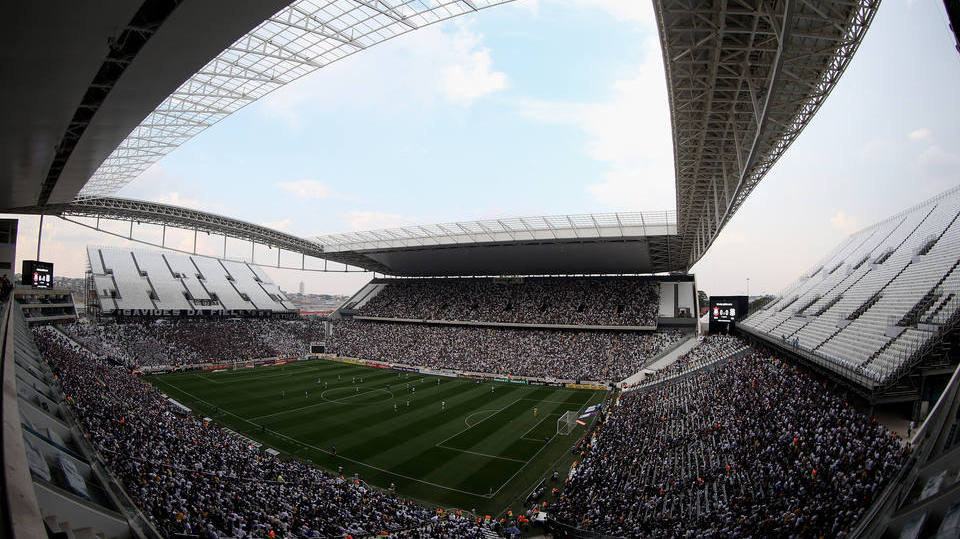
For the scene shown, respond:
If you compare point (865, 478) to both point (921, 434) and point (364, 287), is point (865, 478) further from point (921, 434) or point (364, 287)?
point (364, 287)

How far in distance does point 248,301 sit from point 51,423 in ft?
198

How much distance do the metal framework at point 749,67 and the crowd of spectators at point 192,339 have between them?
48332mm

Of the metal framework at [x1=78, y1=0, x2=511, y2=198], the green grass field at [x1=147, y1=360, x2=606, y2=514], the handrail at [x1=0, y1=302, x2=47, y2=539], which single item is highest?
the metal framework at [x1=78, y1=0, x2=511, y2=198]

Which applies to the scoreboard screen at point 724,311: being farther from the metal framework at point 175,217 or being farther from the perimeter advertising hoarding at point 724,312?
the metal framework at point 175,217

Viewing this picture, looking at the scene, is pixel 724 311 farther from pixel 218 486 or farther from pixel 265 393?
pixel 218 486

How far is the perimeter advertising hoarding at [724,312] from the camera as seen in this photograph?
4044cm

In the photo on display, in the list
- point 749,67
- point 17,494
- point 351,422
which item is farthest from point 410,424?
point 17,494

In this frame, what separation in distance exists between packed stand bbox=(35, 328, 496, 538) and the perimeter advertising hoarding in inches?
1296

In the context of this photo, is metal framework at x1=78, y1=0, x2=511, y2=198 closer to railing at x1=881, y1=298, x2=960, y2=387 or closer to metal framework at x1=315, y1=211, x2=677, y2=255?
railing at x1=881, y1=298, x2=960, y2=387

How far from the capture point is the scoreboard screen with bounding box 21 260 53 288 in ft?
131

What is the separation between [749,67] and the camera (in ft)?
51.1

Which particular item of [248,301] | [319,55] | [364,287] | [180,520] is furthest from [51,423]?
[364,287]

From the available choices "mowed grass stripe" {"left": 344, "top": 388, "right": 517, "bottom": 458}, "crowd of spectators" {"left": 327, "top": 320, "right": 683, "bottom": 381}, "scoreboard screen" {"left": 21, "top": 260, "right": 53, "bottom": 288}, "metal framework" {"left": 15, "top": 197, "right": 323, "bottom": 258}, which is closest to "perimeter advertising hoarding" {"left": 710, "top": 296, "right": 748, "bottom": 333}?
"crowd of spectators" {"left": 327, "top": 320, "right": 683, "bottom": 381}

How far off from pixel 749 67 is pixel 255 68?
20039mm
